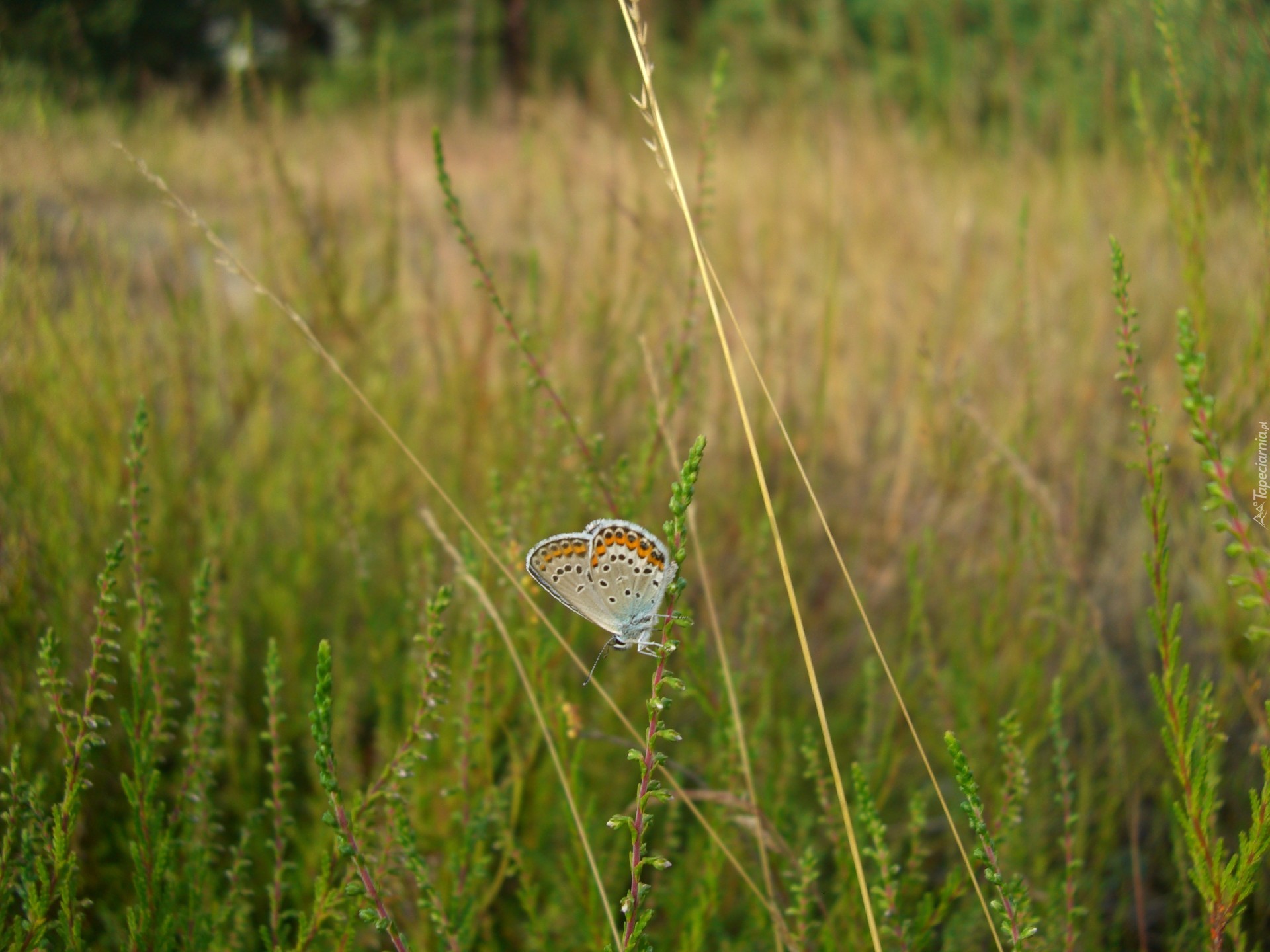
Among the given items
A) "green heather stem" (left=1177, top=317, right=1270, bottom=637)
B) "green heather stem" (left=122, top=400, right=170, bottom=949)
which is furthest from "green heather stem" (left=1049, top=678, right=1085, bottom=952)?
"green heather stem" (left=122, top=400, right=170, bottom=949)

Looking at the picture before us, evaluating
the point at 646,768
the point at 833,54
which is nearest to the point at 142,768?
the point at 646,768

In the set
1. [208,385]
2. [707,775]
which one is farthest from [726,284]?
[707,775]

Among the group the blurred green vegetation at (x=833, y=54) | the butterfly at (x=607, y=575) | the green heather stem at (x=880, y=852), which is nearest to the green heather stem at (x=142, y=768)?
the butterfly at (x=607, y=575)

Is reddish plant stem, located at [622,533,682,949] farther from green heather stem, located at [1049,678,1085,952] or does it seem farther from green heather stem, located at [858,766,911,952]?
green heather stem, located at [1049,678,1085,952]

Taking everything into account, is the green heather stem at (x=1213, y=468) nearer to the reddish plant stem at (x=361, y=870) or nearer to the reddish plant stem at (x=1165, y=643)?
the reddish plant stem at (x=1165, y=643)

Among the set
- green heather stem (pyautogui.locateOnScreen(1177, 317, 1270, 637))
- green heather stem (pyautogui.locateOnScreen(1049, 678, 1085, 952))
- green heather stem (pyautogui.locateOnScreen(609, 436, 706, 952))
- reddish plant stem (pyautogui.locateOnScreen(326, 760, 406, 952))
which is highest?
green heather stem (pyautogui.locateOnScreen(1177, 317, 1270, 637))

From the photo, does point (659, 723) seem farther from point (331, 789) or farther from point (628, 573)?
point (628, 573)

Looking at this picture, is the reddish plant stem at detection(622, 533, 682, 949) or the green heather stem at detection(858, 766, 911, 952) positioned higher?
the reddish plant stem at detection(622, 533, 682, 949)

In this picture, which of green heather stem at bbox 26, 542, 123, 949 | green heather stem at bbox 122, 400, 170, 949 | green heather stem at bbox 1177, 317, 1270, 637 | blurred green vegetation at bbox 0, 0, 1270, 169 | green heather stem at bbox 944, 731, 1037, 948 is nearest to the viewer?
green heather stem at bbox 1177, 317, 1270, 637
